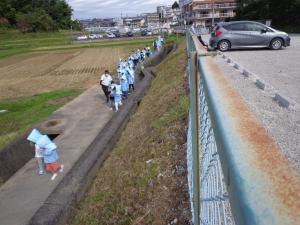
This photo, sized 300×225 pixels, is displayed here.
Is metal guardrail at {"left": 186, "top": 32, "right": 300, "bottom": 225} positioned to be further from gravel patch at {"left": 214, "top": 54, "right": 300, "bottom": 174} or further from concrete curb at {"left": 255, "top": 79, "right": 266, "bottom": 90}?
concrete curb at {"left": 255, "top": 79, "right": 266, "bottom": 90}

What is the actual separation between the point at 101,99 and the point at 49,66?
22.4 m

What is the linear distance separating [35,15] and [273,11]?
71.0 metres

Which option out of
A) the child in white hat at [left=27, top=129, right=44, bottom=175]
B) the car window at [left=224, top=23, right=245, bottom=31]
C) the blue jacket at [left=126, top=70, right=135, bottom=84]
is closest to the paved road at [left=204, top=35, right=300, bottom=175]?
the car window at [left=224, top=23, right=245, bottom=31]

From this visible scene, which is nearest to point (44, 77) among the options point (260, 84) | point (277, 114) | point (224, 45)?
point (224, 45)

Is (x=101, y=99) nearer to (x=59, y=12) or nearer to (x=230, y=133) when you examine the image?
(x=230, y=133)

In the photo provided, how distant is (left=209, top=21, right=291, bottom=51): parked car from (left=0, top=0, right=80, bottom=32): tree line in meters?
83.5

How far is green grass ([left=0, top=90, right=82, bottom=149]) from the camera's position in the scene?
1362cm

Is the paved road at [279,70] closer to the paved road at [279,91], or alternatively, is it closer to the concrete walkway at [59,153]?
the paved road at [279,91]

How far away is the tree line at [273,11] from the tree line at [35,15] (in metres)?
60.7

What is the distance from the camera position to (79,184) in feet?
24.9

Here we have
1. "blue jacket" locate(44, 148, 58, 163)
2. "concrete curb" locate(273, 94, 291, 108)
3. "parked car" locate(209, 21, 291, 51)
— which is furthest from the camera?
"parked car" locate(209, 21, 291, 51)

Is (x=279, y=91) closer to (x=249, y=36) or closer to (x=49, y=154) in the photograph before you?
(x=49, y=154)

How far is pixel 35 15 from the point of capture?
92.6 metres

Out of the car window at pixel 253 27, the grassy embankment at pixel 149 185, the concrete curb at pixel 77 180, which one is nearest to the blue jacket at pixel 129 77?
the concrete curb at pixel 77 180
